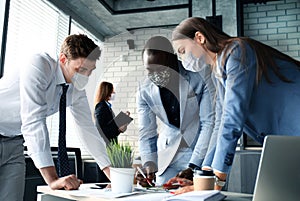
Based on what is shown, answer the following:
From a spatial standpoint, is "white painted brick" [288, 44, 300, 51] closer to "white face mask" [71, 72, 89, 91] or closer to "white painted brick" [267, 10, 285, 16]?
"white painted brick" [267, 10, 285, 16]

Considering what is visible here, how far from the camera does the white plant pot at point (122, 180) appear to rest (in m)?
1.19

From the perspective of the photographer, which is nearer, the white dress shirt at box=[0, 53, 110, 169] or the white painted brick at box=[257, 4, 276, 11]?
the white dress shirt at box=[0, 53, 110, 169]

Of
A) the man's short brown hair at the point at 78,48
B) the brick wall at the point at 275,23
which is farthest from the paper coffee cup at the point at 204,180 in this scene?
the brick wall at the point at 275,23

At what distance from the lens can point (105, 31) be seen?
4.90 metres

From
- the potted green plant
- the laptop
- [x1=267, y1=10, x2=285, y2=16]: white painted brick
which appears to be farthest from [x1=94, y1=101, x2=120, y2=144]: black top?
[x1=267, y1=10, x2=285, y2=16]: white painted brick

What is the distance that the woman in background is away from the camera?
1.75 m

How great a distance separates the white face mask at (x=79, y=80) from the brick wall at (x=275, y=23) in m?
2.75

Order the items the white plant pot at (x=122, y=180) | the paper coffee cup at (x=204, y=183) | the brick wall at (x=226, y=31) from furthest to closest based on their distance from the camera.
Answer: the brick wall at (x=226, y=31) → the white plant pot at (x=122, y=180) → the paper coffee cup at (x=204, y=183)

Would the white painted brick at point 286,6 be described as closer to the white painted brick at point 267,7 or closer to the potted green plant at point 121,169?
the white painted brick at point 267,7

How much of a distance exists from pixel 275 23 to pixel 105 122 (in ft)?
9.23

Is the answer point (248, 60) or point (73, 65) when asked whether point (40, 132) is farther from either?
point (248, 60)

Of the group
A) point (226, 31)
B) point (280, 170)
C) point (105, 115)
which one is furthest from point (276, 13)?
point (280, 170)

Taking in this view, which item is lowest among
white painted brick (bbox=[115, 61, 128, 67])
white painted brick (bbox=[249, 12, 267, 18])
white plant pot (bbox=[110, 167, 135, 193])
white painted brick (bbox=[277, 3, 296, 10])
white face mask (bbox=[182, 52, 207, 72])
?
white plant pot (bbox=[110, 167, 135, 193])

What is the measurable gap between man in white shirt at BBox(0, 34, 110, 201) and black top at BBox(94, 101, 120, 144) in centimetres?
8
